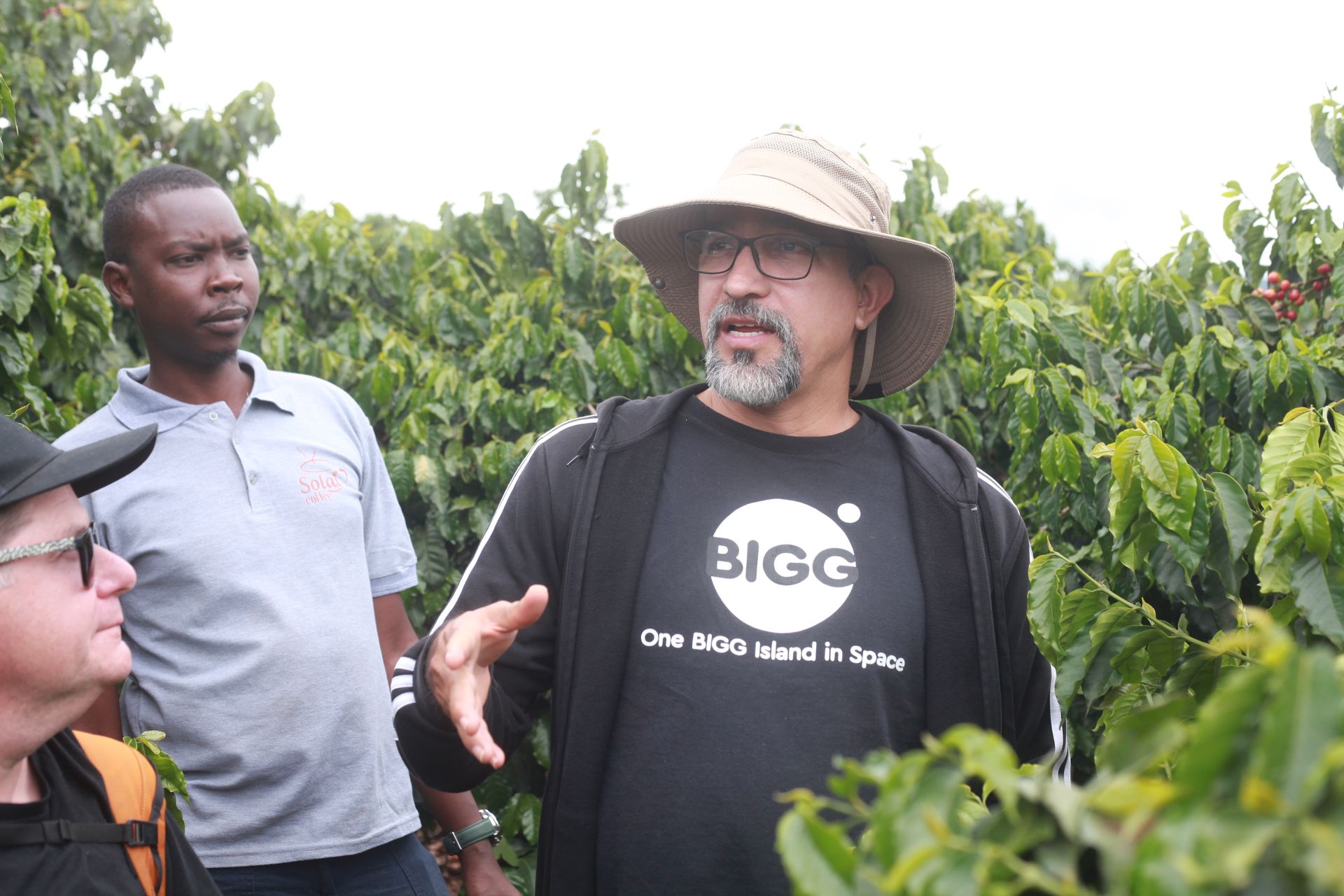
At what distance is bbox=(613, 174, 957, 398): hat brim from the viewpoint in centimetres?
242

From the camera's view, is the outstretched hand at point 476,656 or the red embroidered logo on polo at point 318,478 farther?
the red embroidered logo on polo at point 318,478

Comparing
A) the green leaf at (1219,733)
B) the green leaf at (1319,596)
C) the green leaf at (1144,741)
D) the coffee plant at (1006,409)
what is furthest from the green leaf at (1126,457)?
A: the green leaf at (1219,733)

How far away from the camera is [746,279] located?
245 centimetres

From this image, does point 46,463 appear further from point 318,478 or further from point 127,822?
point 318,478

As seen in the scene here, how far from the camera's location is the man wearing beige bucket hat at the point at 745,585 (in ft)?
6.92

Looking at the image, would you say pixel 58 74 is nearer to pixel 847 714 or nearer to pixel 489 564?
pixel 489 564

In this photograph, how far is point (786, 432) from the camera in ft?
8.15

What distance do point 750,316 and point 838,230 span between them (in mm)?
262

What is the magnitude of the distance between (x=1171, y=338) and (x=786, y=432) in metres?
1.79

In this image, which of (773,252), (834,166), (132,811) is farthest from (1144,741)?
(834,166)

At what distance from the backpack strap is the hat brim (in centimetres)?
141

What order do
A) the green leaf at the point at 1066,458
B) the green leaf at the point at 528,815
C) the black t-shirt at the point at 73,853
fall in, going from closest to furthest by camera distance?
the black t-shirt at the point at 73,853 < the green leaf at the point at 1066,458 < the green leaf at the point at 528,815

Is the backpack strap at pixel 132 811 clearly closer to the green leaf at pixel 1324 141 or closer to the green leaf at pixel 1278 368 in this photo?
the green leaf at pixel 1278 368

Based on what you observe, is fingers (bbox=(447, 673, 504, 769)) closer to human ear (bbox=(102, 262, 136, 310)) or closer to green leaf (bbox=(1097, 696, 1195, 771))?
green leaf (bbox=(1097, 696, 1195, 771))
